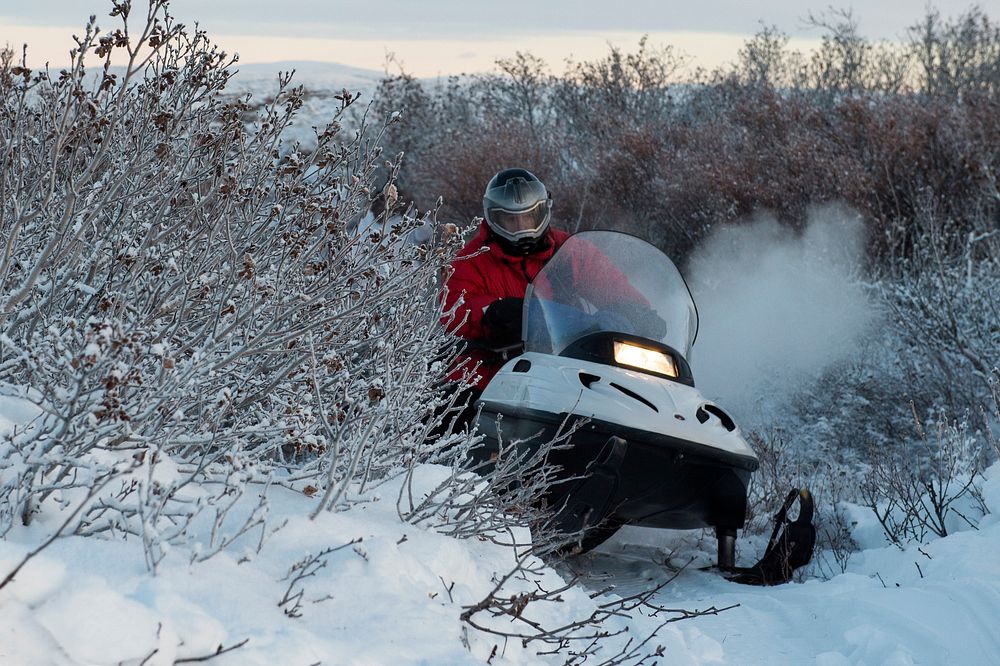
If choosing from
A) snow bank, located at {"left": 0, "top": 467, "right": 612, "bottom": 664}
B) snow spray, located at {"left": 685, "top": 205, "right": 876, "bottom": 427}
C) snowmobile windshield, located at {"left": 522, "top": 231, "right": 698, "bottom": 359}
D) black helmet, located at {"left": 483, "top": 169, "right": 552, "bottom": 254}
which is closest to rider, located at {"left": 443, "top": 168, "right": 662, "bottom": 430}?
black helmet, located at {"left": 483, "top": 169, "right": 552, "bottom": 254}

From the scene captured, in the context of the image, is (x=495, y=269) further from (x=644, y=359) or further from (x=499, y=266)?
(x=644, y=359)

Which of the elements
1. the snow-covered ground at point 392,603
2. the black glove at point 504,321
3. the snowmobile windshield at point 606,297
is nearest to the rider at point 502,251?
the black glove at point 504,321

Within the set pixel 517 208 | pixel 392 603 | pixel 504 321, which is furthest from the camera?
pixel 517 208

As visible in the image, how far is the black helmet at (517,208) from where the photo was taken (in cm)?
621

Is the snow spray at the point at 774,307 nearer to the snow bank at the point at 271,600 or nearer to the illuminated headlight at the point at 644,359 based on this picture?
the illuminated headlight at the point at 644,359

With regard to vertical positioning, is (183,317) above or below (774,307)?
above

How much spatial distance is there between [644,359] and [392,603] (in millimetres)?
2374

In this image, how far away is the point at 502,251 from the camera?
6.47 meters

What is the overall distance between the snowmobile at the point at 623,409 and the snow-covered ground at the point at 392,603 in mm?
362

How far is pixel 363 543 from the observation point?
310 centimetres

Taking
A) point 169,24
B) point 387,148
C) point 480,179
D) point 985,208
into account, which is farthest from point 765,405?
point 387,148

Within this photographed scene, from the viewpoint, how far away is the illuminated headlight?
496cm

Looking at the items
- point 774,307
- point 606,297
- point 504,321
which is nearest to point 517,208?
point 504,321

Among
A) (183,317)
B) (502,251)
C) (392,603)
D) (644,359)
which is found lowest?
(392,603)
